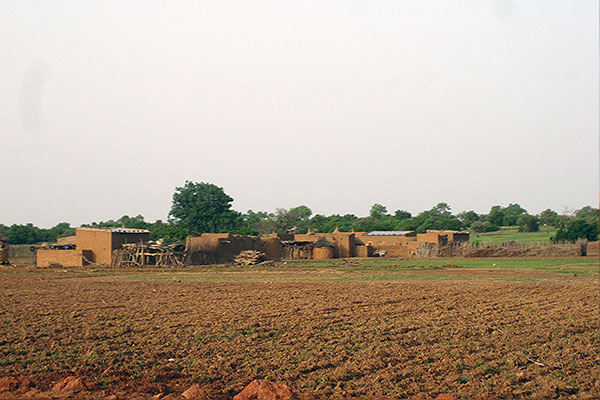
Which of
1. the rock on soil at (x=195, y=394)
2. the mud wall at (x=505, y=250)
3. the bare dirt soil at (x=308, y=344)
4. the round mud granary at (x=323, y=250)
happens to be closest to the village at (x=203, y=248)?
the round mud granary at (x=323, y=250)

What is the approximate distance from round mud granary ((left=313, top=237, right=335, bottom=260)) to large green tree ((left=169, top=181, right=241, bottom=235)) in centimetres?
2561

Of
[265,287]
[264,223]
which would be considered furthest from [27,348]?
[264,223]

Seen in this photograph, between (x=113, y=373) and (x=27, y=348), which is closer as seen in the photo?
(x=113, y=373)

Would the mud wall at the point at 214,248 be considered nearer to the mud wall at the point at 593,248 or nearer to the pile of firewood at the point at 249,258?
the pile of firewood at the point at 249,258

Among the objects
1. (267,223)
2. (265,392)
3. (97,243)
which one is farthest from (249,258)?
(267,223)

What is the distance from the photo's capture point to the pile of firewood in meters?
43.2

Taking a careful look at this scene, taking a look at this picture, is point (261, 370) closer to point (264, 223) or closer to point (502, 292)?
point (502, 292)

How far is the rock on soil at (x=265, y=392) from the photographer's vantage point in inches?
Result: 295

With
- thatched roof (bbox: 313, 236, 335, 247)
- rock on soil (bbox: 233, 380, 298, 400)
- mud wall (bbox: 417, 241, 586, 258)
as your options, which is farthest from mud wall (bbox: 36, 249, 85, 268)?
rock on soil (bbox: 233, 380, 298, 400)

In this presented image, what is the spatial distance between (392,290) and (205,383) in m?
13.7

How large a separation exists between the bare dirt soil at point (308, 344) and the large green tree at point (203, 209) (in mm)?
61182

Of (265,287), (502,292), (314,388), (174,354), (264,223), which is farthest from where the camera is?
(264,223)

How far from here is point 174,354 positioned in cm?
1046

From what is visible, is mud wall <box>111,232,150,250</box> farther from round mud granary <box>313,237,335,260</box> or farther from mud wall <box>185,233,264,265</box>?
round mud granary <box>313,237,335,260</box>
